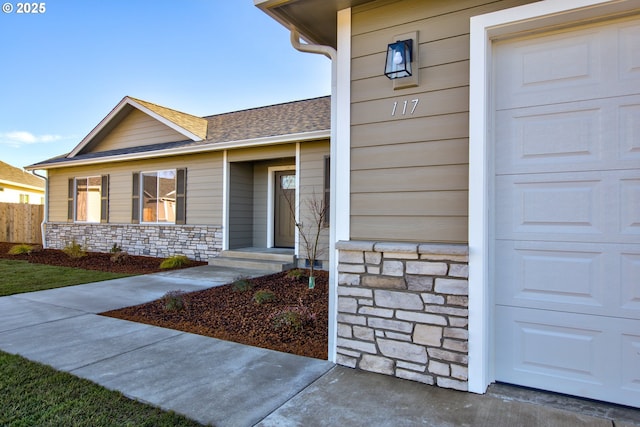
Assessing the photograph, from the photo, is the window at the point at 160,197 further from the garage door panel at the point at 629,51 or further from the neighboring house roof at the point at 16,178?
the neighboring house roof at the point at 16,178

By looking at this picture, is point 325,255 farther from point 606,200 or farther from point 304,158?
point 606,200

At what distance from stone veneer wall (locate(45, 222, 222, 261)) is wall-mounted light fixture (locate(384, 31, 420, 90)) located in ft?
23.5

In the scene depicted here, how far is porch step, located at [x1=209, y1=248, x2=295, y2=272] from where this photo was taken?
806cm

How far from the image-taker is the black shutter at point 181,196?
9.82 m

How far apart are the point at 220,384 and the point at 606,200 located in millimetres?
2911

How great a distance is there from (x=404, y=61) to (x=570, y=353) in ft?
7.65

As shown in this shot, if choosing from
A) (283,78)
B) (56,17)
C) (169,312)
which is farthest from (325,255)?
(283,78)

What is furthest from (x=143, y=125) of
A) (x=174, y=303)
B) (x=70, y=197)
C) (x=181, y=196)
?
(x=174, y=303)

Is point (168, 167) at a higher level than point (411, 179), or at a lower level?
higher

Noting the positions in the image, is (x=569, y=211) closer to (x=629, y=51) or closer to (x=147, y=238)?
(x=629, y=51)

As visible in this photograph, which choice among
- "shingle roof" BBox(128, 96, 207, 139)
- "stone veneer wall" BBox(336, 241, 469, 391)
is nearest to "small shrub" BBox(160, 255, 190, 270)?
"shingle roof" BBox(128, 96, 207, 139)

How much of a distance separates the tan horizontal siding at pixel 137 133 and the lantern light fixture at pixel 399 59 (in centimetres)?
842

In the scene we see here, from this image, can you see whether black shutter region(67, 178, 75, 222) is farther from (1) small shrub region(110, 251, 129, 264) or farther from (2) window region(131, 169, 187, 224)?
(1) small shrub region(110, 251, 129, 264)

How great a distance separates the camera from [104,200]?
11.2 metres
